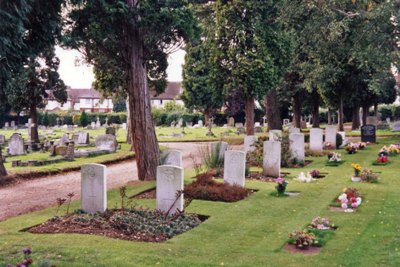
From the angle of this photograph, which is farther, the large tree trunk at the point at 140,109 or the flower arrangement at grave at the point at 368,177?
the large tree trunk at the point at 140,109

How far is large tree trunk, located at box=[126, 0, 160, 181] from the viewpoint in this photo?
16.3 m

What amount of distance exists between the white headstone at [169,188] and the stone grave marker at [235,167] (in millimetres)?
3752

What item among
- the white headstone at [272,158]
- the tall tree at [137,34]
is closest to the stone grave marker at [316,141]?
the white headstone at [272,158]

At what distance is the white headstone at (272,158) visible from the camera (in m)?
17.1

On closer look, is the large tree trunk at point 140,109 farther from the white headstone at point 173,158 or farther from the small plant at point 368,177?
the small plant at point 368,177

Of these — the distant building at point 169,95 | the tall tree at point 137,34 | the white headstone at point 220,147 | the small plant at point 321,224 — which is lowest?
the small plant at point 321,224

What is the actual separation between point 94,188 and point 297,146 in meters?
11.4

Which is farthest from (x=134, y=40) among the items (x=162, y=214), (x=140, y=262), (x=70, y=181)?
(x=140, y=262)

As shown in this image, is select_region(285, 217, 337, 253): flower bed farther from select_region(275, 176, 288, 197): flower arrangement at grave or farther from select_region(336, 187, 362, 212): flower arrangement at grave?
select_region(275, 176, 288, 197): flower arrangement at grave

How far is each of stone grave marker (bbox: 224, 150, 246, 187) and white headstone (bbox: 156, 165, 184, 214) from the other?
3.75 meters

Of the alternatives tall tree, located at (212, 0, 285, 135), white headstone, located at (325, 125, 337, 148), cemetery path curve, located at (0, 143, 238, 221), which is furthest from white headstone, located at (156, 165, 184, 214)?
tall tree, located at (212, 0, 285, 135)

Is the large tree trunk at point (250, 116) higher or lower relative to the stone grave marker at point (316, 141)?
higher

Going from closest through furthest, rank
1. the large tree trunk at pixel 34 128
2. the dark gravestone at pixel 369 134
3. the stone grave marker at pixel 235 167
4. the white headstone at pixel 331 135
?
1. the stone grave marker at pixel 235 167
2. the white headstone at pixel 331 135
3. the dark gravestone at pixel 369 134
4. the large tree trunk at pixel 34 128

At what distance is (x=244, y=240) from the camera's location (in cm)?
909
